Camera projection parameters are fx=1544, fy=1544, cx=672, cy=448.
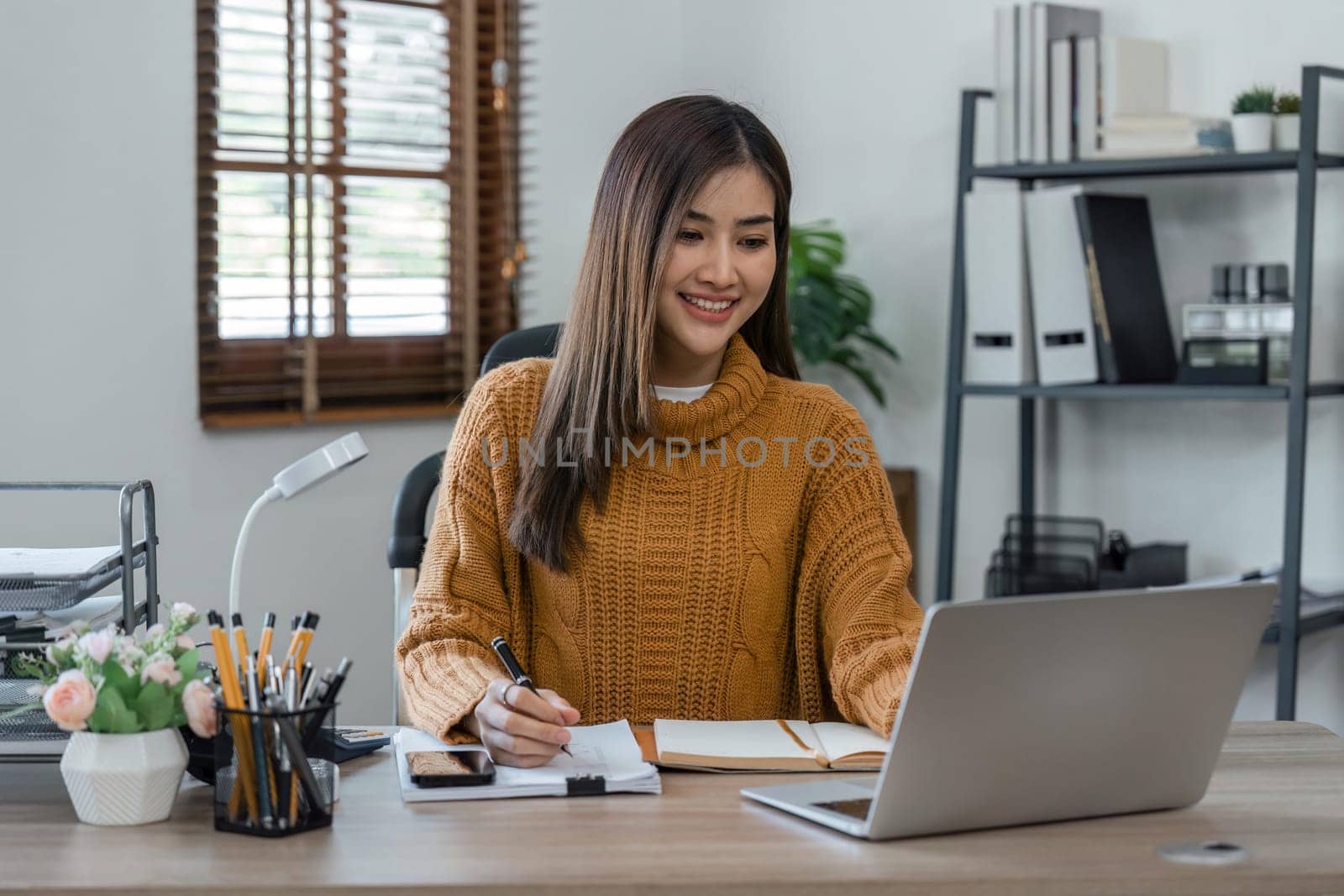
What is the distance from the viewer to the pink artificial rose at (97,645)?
1.17 meters

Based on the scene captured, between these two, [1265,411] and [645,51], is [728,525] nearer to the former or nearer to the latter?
[1265,411]

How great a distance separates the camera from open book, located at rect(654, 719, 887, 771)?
1.33m

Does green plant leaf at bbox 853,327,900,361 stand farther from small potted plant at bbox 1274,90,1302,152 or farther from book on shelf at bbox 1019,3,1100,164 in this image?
small potted plant at bbox 1274,90,1302,152

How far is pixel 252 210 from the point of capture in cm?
323

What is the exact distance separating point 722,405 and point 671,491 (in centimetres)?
11

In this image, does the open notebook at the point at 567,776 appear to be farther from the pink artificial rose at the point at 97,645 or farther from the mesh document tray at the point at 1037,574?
the mesh document tray at the point at 1037,574

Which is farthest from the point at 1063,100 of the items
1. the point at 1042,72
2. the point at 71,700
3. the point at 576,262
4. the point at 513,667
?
the point at 71,700

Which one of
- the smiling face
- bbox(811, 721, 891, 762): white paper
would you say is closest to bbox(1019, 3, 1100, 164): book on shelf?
the smiling face

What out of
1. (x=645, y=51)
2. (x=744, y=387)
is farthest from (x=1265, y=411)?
(x=645, y=51)

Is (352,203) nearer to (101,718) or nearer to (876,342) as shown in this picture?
(876,342)

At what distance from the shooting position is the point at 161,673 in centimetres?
117

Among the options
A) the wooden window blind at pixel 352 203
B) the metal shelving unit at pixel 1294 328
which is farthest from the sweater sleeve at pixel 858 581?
the wooden window blind at pixel 352 203

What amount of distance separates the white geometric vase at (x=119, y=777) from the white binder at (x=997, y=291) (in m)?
2.13

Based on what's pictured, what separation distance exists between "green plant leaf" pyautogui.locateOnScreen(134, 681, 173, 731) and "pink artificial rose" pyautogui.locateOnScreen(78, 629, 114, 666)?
40 mm
